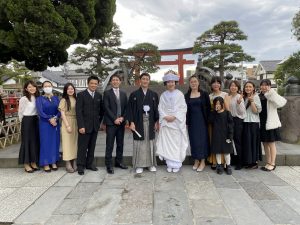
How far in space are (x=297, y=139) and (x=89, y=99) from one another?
15.9 feet

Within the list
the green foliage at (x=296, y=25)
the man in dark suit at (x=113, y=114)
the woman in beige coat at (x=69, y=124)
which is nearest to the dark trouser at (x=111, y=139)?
the man in dark suit at (x=113, y=114)

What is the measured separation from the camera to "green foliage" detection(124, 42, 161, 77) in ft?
56.3

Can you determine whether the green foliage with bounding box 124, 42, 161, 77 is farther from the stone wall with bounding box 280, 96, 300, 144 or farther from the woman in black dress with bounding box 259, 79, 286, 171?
the woman in black dress with bounding box 259, 79, 286, 171

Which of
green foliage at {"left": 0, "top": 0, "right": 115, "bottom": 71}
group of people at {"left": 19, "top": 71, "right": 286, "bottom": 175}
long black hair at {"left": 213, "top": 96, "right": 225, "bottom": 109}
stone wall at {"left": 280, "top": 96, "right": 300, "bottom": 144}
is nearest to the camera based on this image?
long black hair at {"left": 213, "top": 96, "right": 225, "bottom": 109}

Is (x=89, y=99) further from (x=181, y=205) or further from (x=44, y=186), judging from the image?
(x=181, y=205)

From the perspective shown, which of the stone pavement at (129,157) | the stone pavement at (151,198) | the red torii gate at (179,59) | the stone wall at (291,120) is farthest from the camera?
the red torii gate at (179,59)

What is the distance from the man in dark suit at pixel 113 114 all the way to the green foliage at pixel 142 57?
1233 cm

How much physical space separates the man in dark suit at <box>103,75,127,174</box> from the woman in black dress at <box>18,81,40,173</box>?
1.30 m

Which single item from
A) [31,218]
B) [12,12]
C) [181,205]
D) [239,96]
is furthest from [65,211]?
[12,12]

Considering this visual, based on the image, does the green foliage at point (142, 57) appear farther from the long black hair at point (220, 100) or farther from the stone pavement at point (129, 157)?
the long black hair at point (220, 100)

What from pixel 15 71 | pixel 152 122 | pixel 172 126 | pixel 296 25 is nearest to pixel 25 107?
pixel 152 122

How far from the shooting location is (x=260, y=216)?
10.5ft

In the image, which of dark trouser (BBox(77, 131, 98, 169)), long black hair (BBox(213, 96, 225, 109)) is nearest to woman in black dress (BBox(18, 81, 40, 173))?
dark trouser (BBox(77, 131, 98, 169))

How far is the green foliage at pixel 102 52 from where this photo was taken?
61.1 feet
